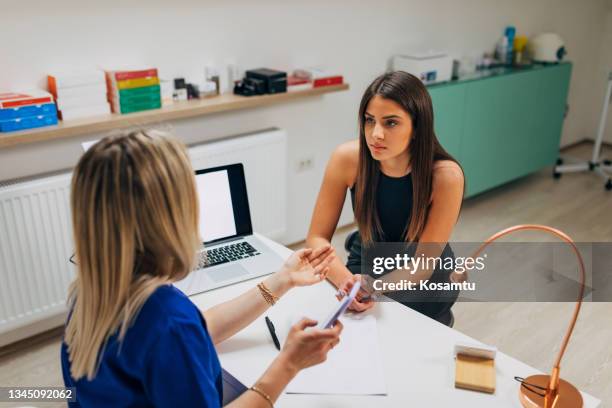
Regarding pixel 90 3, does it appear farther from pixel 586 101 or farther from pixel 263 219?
pixel 586 101

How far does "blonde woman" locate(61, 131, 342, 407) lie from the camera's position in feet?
2.98

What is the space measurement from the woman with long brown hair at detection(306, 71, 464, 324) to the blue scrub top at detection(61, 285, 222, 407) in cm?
74

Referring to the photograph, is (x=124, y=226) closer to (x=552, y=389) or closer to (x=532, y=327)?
(x=552, y=389)

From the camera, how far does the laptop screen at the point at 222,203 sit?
1.77 m

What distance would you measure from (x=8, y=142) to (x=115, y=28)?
68 centimetres

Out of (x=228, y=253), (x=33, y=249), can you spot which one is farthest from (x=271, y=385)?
(x=33, y=249)

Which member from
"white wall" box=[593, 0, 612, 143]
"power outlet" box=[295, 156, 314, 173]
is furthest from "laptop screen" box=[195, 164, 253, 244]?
"white wall" box=[593, 0, 612, 143]

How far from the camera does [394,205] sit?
193 centimetres

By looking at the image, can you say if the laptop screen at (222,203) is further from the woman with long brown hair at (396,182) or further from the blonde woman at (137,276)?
the blonde woman at (137,276)

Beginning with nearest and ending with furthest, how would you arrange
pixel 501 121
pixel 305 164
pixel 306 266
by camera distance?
1. pixel 306 266
2. pixel 305 164
3. pixel 501 121

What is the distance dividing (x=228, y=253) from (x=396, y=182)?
1.98ft

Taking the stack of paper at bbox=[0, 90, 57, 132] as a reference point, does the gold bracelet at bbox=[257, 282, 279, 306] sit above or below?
below

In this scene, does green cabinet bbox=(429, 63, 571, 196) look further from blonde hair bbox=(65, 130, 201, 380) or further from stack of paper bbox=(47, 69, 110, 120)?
blonde hair bbox=(65, 130, 201, 380)

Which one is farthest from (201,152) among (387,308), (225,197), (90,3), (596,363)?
(596,363)
